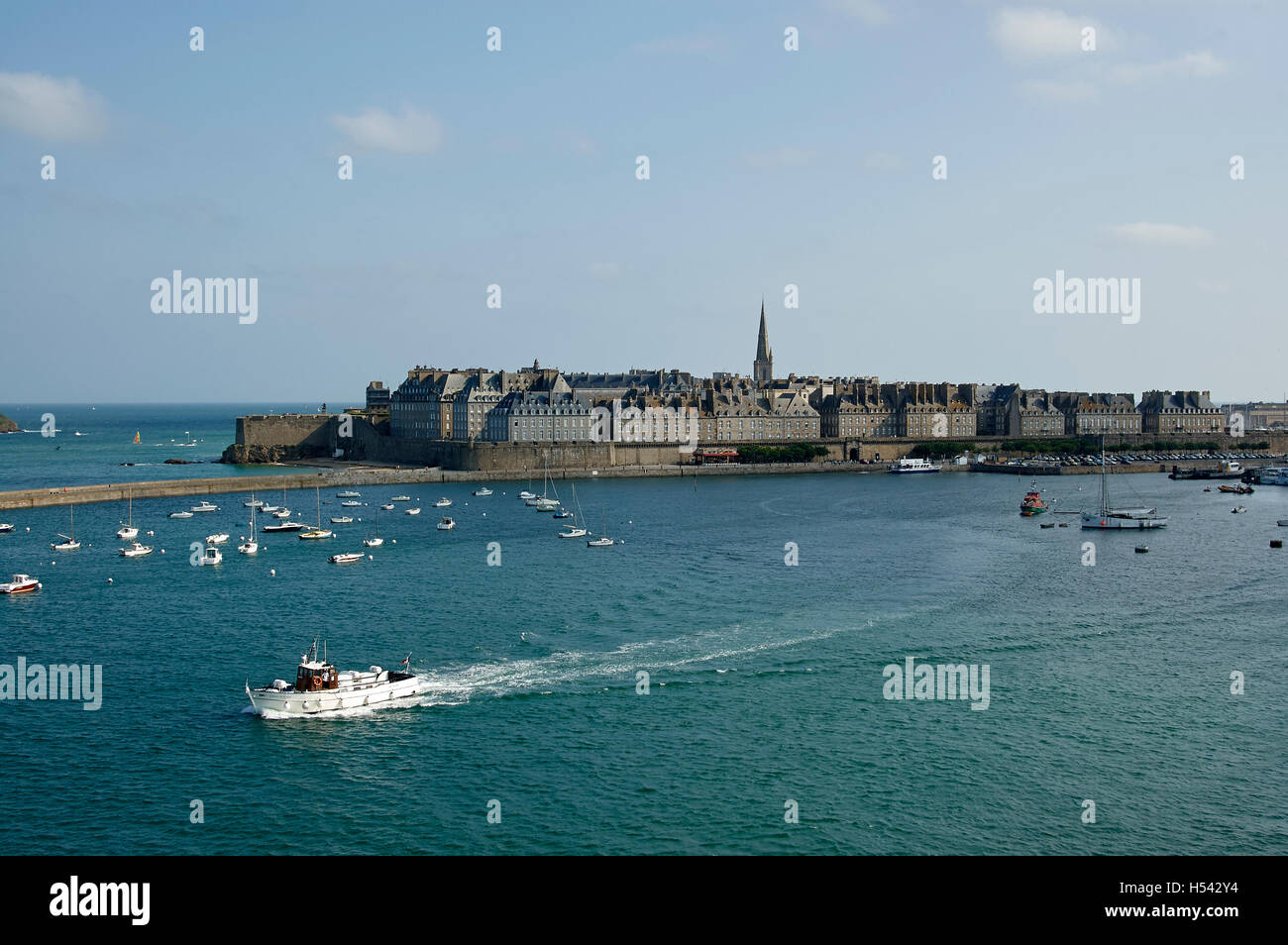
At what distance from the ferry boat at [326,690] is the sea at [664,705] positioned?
0.43 meters

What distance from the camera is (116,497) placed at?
67375mm

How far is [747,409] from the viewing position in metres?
106

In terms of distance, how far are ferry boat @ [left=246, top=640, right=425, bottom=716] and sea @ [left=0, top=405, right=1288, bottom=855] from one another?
0.43 meters

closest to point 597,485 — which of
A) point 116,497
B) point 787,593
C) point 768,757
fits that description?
point 116,497

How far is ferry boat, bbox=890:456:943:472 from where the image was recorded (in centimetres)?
9700

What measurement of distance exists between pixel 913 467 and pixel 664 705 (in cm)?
7794

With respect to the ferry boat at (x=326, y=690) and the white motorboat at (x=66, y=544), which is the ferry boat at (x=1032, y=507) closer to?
the ferry boat at (x=326, y=690)

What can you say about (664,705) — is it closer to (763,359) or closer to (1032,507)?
(1032,507)

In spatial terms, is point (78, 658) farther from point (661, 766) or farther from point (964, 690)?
point (964, 690)

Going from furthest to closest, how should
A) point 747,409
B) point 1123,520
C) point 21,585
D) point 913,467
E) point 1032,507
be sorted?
point 747,409, point 913,467, point 1032,507, point 1123,520, point 21,585

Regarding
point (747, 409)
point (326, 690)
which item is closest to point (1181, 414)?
point (747, 409)

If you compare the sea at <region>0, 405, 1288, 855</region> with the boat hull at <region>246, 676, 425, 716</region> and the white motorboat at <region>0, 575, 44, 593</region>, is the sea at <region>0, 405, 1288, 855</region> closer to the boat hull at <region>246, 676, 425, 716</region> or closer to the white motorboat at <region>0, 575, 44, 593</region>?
the boat hull at <region>246, 676, 425, 716</region>
